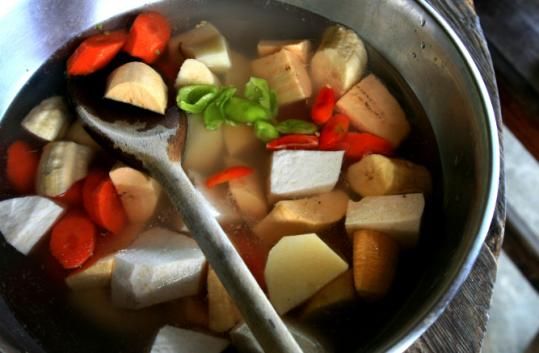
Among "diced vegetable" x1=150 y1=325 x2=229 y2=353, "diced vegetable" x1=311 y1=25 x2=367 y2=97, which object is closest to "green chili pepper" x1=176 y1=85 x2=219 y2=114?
"diced vegetable" x1=311 y1=25 x2=367 y2=97

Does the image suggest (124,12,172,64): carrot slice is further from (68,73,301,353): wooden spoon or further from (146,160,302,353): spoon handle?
(146,160,302,353): spoon handle

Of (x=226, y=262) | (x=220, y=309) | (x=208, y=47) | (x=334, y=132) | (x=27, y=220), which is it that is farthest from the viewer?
(x=208, y=47)

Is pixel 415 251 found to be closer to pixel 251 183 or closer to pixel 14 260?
pixel 251 183

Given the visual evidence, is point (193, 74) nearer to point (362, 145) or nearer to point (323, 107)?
point (323, 107)

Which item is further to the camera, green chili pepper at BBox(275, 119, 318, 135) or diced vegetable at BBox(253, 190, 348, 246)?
green chili pepper at BBox(275, 119, 318, 135)

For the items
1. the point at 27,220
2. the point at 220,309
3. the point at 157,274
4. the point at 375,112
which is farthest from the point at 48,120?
the point at 375,112

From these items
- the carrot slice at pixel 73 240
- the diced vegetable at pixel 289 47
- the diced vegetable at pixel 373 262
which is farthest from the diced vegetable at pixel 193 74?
the diced vegetable at pixel 373 262

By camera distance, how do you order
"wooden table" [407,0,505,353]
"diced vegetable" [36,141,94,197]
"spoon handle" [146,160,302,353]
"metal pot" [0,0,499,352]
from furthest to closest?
1. "diced vegetable" [36,141,94,197]
2. "wooden table" [407,0,505,353]
3. "metal pot" [0,0,499,352]
4. "spoon handle" [146,160,302,353]
